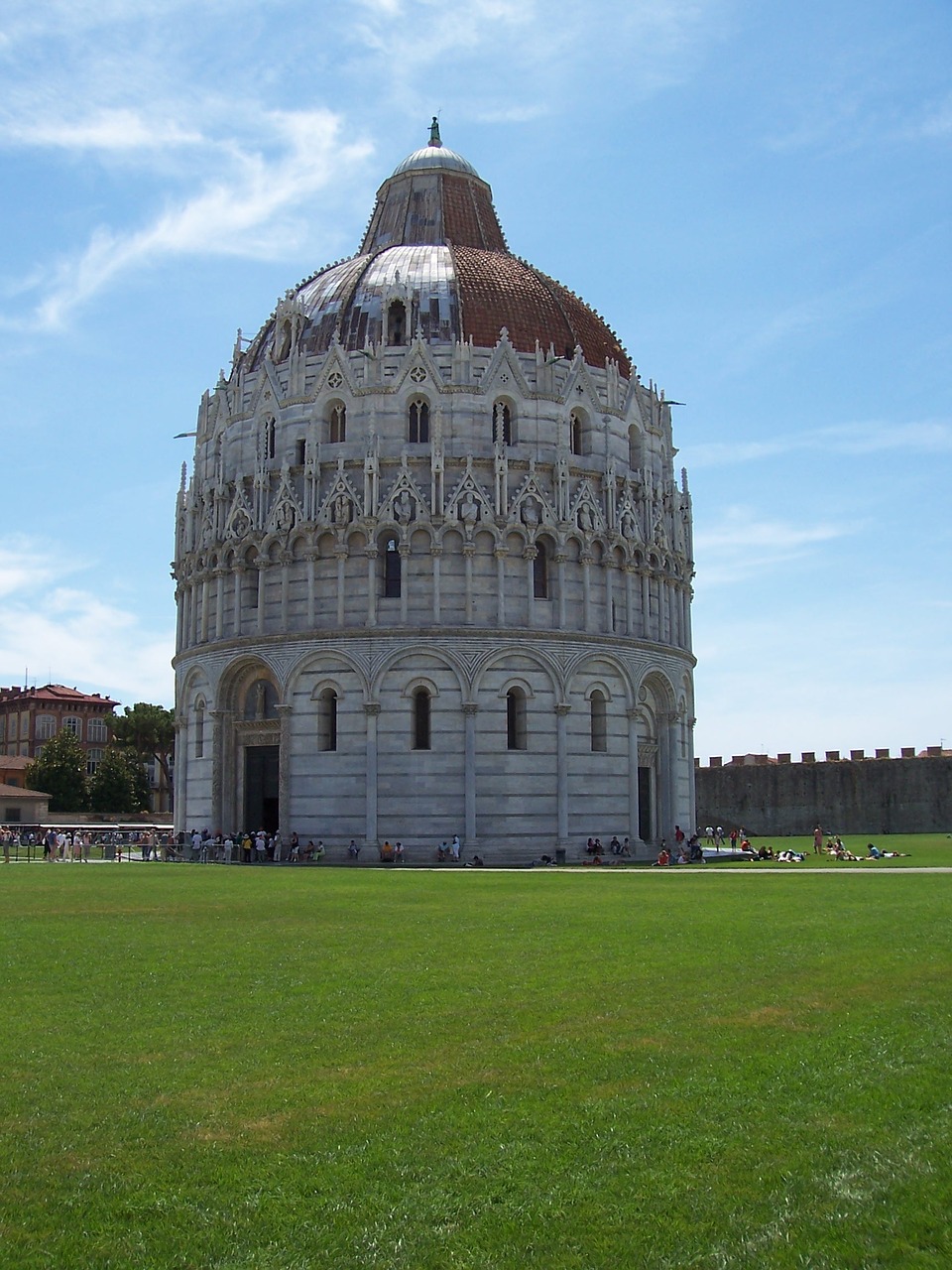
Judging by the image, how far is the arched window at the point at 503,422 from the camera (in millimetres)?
56688

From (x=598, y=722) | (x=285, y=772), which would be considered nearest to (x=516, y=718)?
(x=598, y=722)

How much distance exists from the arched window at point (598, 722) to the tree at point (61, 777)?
5850 cm

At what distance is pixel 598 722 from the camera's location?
5669 cm

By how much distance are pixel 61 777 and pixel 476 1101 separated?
98120mm

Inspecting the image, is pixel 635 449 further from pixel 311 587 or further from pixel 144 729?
pixel 144 729

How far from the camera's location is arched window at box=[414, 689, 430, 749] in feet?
178

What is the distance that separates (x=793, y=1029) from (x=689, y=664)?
5117 cm

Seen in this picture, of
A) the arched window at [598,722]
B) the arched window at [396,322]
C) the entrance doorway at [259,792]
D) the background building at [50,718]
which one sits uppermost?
the arched window at [396,322]

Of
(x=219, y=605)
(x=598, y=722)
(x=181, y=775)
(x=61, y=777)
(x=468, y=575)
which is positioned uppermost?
(x=468, y=575)

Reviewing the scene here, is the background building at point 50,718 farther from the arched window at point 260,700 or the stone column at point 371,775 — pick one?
the stone column at point 371,775

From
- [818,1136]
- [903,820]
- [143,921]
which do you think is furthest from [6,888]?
[903,820]

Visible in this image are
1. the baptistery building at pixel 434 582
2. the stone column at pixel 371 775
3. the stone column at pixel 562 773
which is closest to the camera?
the stone column at pixel 371 775

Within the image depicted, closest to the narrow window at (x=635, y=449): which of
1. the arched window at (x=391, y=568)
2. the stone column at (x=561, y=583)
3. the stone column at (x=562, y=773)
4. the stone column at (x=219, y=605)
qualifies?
the stone column at (x=561, y=583)

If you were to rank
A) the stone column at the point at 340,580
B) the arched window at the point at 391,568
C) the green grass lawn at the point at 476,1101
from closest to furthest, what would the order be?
the green grass lawn at the point at 476,1101, the stone column at the point at 340,580, the arched window at the point at 391,568
